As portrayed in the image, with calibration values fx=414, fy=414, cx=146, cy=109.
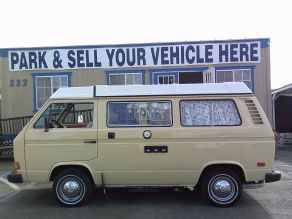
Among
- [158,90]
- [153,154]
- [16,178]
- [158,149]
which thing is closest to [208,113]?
[158,90]

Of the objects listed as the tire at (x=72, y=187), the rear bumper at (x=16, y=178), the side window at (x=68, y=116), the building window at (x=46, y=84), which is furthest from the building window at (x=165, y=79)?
the rear bumper at (x=16, y=178)

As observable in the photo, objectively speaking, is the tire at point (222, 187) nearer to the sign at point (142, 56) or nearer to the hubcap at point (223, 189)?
the hubcap at point (223, 189)

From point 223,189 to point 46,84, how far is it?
11172 millimetres

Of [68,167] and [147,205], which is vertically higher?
[68,167]

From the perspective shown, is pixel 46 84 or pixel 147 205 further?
pixel 46 84

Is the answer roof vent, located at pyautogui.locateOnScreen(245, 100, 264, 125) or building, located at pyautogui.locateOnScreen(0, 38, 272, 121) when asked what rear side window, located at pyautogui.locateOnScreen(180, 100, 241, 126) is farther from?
building, located at pyautogui.locateOnScreen(0, 38, 272, 121)

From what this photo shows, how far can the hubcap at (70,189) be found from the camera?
7.23 metres

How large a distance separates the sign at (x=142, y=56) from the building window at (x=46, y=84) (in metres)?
0.36

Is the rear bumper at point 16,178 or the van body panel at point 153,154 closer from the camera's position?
the van body panel at point 153,154

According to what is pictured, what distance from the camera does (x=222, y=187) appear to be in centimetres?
711

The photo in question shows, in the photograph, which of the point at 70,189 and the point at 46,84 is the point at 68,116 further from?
the point at 46,84

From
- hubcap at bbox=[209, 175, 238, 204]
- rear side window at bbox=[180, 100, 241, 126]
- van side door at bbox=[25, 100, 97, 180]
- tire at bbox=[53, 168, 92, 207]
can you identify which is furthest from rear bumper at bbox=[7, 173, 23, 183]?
hubcap at bbox=[209, 175, 238, 204]

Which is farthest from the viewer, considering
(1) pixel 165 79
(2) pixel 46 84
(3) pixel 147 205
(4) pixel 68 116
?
(2) pixel 46 84

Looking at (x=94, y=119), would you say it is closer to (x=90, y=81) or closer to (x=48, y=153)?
(x=48, y=153)
